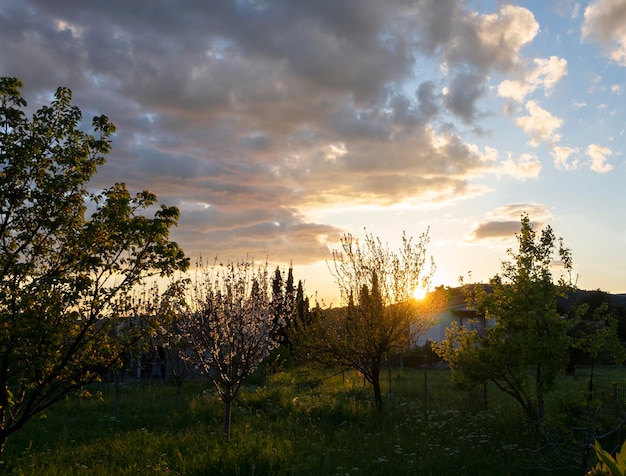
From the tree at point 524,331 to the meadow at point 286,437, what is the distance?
58.5 inches

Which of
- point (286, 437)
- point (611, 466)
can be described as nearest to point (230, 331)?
point (286, 437)

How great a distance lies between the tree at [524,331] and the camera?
13938 mm

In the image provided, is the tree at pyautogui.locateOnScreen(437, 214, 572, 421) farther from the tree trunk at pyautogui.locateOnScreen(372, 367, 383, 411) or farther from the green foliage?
the green foliage

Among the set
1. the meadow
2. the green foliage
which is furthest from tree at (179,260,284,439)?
the green foliage

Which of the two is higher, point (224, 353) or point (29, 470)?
point (224, 353)

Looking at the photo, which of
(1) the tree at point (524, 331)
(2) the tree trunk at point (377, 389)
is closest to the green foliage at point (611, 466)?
(1) the tree at point (524, 331)

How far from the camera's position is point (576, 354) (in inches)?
1362

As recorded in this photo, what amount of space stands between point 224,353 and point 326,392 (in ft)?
26.1

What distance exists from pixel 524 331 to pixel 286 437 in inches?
270

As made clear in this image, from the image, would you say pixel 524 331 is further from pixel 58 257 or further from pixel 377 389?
pixel 58 257

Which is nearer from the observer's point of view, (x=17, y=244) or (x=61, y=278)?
(x=61, y=278)

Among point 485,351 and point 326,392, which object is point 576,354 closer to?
point 326,392

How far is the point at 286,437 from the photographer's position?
1435 centimetres

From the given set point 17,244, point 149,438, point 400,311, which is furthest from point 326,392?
point 17,244
